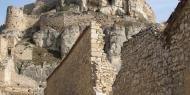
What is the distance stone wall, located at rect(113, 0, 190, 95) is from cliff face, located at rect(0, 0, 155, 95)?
25.0 meters

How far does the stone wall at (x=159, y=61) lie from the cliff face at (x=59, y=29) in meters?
25.0

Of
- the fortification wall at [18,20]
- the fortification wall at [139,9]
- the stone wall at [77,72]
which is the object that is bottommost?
the stone wall at [77,72]

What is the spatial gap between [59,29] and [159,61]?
42.7m

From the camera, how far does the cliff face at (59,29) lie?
1633 inches

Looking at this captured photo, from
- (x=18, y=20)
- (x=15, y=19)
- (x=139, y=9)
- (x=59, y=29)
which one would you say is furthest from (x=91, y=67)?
(x=139, y=9)

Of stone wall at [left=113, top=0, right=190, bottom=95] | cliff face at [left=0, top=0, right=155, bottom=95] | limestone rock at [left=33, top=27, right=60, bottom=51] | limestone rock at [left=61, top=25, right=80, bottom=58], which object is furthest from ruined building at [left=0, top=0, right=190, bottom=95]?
limestone rock at [left=33, top=27, right=60, bottom=51]

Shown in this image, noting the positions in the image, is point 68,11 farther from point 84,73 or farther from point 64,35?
point 84,73

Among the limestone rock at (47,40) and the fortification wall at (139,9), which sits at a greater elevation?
the fortification wall at (139,9)

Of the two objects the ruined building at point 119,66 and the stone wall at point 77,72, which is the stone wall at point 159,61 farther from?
the stone wall at point 77,72

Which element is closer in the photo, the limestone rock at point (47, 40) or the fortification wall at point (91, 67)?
the fortification wall at point (91, 67)

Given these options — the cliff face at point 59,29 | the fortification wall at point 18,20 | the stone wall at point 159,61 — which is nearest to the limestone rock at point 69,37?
the cliff face at point 59,29

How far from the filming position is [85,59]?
42.0ft

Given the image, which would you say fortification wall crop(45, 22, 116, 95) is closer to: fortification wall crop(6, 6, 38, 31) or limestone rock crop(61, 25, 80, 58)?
limestone rock crop(61, 25, 80, 58)

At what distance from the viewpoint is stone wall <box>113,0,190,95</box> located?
24.9ft
